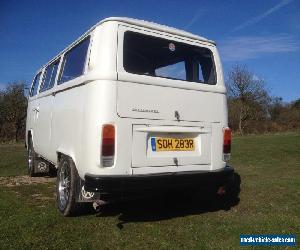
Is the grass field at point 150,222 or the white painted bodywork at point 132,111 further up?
the white painted bodywork at point 132,111

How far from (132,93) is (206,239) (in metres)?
1.92

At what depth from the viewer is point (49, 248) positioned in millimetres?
4016

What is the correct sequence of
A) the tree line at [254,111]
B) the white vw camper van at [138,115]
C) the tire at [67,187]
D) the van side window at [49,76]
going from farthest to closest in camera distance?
the tree line at [254,111] < the van side window at [49,76] < the tire at [67,187] < the white vw camper van at [138,115]

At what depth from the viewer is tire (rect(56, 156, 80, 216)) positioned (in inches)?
191

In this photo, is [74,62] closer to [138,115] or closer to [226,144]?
[138,115]

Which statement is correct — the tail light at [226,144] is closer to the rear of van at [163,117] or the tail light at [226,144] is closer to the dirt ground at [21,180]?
the rear of van at [163,117]

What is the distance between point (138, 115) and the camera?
4.51m

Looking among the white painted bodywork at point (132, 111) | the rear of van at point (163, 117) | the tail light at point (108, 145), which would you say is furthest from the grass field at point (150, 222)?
the tail light at point (108, 145)

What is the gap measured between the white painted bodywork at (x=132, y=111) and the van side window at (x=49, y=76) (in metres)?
1.28

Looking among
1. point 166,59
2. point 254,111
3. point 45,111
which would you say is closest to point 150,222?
point 166,59

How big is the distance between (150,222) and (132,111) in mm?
1607

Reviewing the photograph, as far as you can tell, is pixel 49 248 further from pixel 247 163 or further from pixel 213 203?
pixel 247 163

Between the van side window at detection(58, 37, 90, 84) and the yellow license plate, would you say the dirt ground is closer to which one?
the van side window at detection(58, 37, 90, 84)

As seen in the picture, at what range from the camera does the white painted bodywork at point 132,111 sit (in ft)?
14.3
